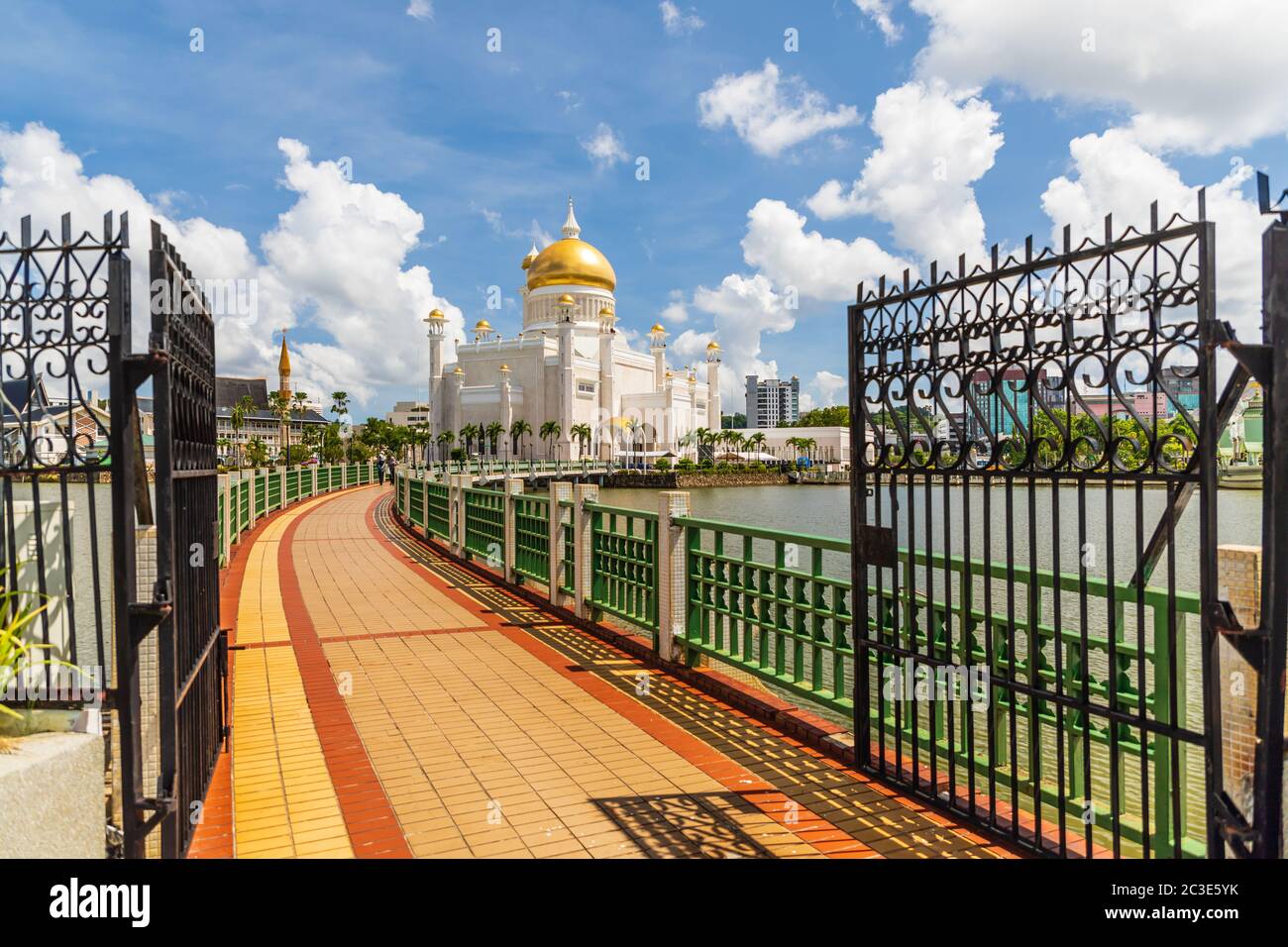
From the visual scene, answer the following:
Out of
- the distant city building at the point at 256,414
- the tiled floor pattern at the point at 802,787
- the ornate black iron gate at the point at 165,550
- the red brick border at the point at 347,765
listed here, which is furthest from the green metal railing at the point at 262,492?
the distant city building at the point at 256,414

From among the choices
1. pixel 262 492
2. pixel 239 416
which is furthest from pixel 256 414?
pixel 262 492

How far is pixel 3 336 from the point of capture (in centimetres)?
297

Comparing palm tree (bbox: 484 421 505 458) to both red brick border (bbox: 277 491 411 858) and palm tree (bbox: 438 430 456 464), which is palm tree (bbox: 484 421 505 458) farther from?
red brick border (bbox: 277 491 411 858)

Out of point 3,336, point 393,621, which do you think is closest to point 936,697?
point 3,336

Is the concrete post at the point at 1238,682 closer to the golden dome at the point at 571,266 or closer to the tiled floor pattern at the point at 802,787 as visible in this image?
the tiled floor pattern at the point at 802,787

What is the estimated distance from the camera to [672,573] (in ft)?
20.4

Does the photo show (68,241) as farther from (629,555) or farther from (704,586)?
(629,555)

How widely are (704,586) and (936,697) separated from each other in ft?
7.67

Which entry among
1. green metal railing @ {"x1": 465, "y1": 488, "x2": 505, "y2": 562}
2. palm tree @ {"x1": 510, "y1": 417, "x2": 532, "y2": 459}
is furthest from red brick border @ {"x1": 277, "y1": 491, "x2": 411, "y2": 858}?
palm tree @ {"x1": 510, "y1": 417, "x2": 532, "y2": 459}

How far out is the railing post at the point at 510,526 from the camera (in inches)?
393

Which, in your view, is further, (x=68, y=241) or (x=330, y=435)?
(x=330, y=435)

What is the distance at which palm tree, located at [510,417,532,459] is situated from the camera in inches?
3031

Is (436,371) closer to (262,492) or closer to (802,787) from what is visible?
(262,492)

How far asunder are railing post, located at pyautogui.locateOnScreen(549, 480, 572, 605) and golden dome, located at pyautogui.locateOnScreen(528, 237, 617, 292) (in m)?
72.2
